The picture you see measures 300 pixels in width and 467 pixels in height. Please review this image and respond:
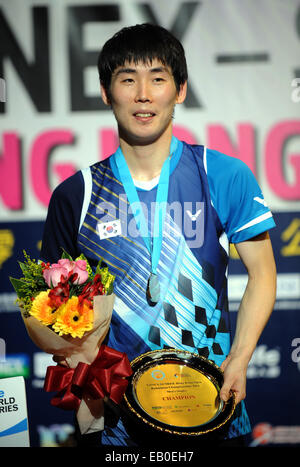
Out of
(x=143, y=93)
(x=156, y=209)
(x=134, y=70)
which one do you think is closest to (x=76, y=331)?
(x=156, y=209)

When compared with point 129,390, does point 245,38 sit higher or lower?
higher

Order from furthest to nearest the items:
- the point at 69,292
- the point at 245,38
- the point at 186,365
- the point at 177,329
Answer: the point at 245,38
the point at 177,329
the point at 186,365
the point at 69,292

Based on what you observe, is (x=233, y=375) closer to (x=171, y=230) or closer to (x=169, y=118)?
(x=171, y=230)

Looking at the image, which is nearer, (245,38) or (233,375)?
(233,375)

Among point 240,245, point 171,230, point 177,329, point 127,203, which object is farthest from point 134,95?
point 177,329

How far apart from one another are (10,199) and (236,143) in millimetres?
1360

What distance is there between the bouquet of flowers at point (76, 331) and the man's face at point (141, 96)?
59 cm

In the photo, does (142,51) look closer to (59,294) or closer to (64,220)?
(64,220)

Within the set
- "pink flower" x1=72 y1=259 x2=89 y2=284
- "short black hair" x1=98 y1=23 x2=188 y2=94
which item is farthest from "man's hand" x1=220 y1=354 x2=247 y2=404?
"short black hair" x1=98 y1=23 x2=188 y2=94

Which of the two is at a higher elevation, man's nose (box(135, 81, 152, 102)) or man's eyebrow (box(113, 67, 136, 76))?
man's eyebrow (box(113, 67, 136, 76))

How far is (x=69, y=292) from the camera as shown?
1.35 m

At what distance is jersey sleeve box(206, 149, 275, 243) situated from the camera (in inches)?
67.1

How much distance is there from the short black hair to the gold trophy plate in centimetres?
106

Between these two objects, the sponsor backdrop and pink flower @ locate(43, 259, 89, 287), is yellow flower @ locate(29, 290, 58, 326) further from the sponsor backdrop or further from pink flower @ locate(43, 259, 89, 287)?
the sponsor backdrop
